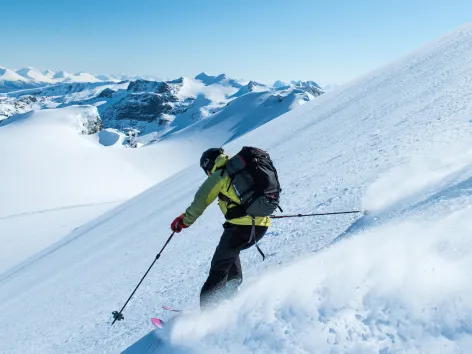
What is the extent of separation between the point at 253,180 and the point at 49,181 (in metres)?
49.1

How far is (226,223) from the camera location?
4262mm

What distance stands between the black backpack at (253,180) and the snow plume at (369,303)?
2.49 ft

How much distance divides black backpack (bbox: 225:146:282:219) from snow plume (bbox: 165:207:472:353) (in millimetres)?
759

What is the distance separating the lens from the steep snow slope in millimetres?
27797

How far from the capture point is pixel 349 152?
9.97 meters

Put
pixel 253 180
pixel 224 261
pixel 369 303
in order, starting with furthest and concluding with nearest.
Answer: pixel 224 261, pixel 253 180, pixel 369 303

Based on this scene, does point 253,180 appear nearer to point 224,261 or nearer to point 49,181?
point 224,261

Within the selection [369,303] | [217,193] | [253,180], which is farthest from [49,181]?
[369,303]

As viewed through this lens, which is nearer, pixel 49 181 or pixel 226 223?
pixel 226 223

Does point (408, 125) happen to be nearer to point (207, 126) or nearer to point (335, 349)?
point (335, 349)

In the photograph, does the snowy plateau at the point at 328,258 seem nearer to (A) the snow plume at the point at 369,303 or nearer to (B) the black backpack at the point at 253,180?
(A) the snow plume at the point at 369,303

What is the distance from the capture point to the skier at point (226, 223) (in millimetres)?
4039

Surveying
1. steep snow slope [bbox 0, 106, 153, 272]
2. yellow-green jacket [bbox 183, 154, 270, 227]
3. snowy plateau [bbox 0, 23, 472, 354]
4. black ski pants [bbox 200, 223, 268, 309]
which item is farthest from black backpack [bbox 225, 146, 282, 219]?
steep snow slope [bbox 0, 106, 153, 272]

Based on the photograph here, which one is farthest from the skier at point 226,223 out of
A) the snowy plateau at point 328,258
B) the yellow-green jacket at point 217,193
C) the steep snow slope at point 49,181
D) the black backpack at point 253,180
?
the steep snow slope at point 49,181
